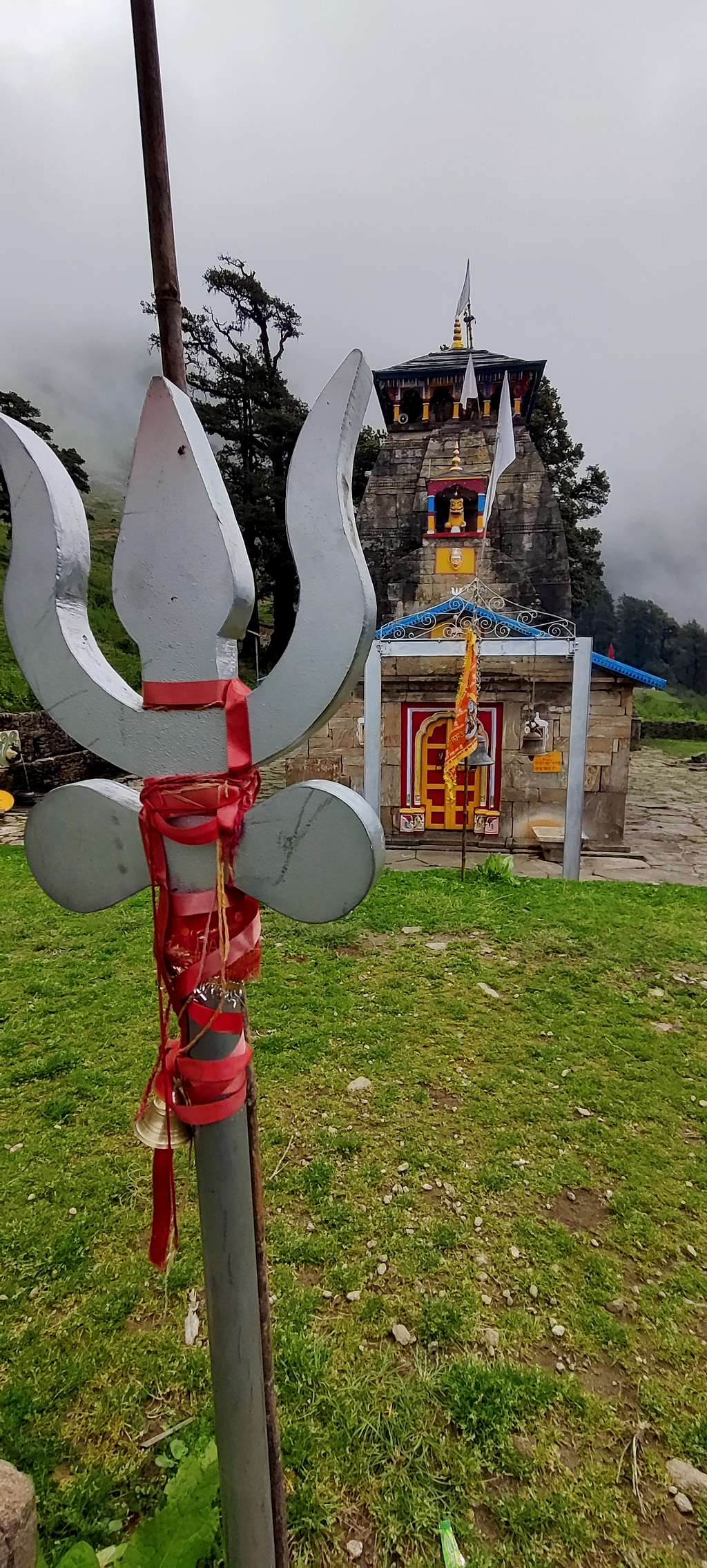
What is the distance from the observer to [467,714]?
773cm

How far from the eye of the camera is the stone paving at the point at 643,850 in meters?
8.70

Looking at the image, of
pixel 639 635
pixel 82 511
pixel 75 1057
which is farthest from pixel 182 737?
pixel 639 635

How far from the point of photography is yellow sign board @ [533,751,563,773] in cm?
887

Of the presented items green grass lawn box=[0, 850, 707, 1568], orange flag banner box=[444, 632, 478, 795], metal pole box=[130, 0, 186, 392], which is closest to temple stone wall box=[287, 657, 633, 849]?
orange flag banner box=[444, 632, 478, 795]

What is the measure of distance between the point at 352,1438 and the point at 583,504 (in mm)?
29811

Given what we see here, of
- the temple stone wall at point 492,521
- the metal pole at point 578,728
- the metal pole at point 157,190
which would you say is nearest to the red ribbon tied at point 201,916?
the metal pole at point 157,190

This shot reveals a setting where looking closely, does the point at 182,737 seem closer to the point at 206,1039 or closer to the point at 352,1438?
the point at 206,1039

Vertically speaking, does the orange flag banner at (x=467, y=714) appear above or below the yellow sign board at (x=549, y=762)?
above

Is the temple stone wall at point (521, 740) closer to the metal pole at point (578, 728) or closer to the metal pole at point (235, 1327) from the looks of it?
the metal pole at point (578, 728)

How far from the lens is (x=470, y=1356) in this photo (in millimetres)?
2361

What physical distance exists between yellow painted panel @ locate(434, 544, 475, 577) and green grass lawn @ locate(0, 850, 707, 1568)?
7.95 meters

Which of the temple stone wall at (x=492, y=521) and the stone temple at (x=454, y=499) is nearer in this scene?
the stone temple at (x=454, y=499)

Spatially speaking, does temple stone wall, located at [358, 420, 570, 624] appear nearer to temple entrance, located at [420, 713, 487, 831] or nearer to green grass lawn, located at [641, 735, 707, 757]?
temple entrance, located at [420, 713, 487, 831]

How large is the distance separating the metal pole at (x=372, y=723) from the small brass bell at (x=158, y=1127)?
691cm
